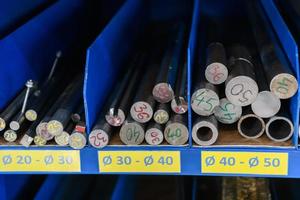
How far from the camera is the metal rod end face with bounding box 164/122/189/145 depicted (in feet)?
3.21

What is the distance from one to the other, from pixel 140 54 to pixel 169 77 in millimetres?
465

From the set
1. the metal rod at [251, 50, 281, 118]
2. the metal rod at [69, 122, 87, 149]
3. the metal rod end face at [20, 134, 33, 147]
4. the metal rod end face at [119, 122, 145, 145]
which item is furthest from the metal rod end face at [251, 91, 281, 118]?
the metal rod end face at [20, 134, 33, 147]

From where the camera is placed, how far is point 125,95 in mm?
1147

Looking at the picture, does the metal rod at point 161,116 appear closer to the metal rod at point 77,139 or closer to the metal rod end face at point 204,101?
the metal rod end face at point 204,101

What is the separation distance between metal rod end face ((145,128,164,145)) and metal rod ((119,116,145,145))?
0.04 ft

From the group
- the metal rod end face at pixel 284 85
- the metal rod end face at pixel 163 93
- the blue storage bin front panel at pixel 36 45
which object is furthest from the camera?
the blue storage bin front panel at pixel 36 45

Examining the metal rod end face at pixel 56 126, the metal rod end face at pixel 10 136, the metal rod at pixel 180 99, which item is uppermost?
the metal rod at pixel 180 99

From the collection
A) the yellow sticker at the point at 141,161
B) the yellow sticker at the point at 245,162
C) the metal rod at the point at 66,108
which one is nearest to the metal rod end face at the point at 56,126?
the metal rod at the point at 66,108

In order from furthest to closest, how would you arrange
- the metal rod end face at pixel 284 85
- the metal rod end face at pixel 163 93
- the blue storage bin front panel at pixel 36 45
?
the blue storage bin front panel at pixel 36 45
the metal rod end face at pixel 163 93
the metal rod end face at pixel 284 85

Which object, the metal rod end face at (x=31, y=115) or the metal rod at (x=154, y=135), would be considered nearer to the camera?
the metal rod at (x=154, y=135)

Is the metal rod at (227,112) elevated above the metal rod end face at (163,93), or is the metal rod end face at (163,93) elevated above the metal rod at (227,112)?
the metal rod end face at (163,93)

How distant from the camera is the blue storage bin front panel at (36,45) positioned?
119 centimetres

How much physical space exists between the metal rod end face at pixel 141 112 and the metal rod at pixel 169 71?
0.13ft

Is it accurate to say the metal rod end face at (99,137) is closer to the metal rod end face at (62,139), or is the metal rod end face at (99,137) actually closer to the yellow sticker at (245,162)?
the metal rod end face at (62,139)
